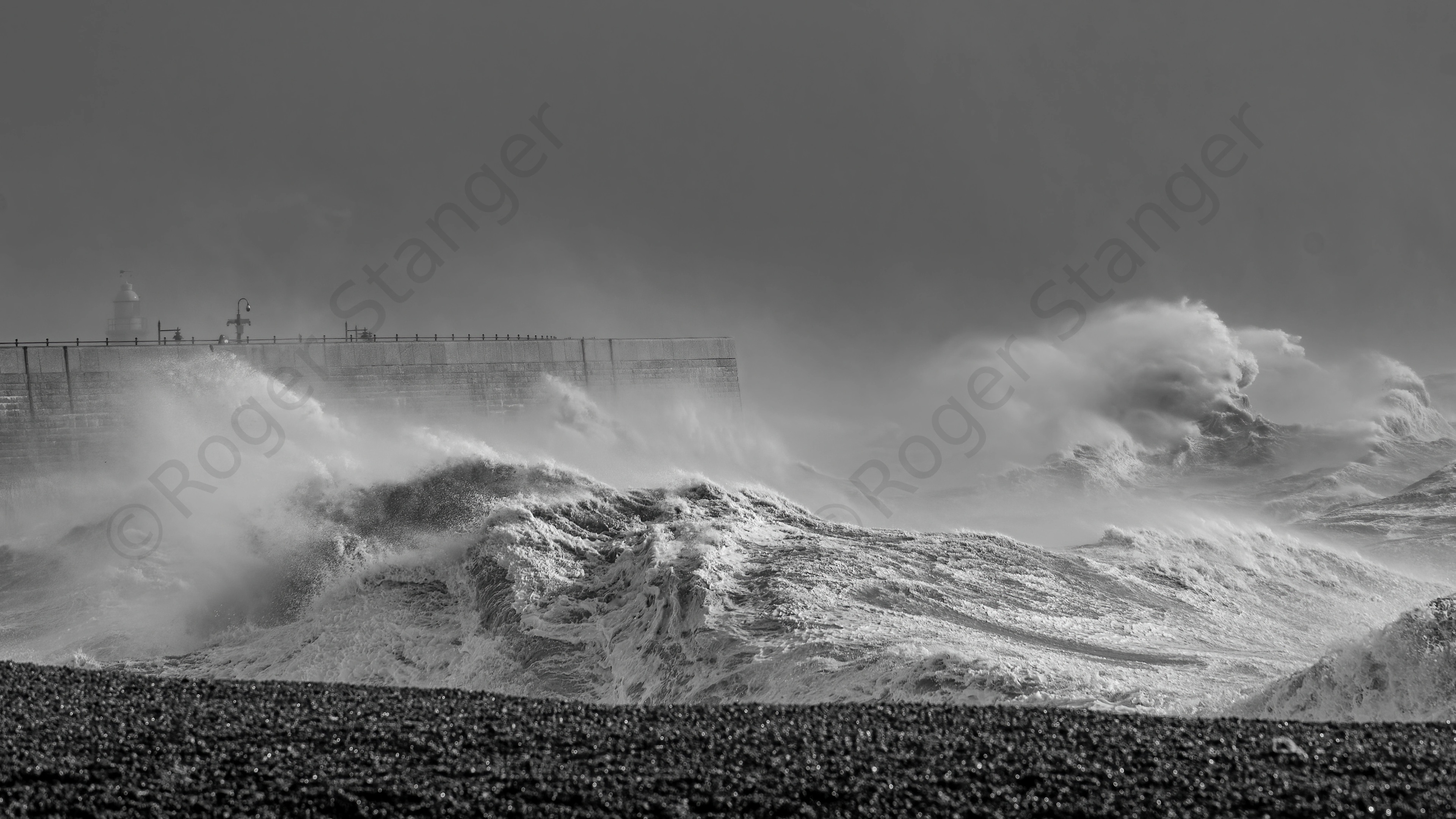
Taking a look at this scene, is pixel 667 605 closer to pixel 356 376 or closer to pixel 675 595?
pixel 675 595

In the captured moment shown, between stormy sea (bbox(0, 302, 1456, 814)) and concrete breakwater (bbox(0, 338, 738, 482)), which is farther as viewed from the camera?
concrete breakwater (bbox(0, 338, 738, 482))

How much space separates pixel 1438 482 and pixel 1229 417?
42.3 ft

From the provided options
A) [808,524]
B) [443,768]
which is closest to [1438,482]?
[808,524]

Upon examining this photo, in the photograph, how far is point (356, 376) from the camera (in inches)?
1062

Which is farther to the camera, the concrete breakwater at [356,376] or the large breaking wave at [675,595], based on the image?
the concrete breakwater at [356,376]

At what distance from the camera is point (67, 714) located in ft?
29.0

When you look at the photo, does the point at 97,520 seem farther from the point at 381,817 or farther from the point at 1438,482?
the point at 1438,482

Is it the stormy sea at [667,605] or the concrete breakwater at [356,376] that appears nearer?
the stormy sea at [667,605]

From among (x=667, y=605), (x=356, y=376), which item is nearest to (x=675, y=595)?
(x=667, y=605)

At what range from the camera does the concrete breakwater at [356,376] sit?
2447 centimetres

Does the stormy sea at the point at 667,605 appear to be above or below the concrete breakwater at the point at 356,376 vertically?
below

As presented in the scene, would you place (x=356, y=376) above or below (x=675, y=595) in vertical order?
above

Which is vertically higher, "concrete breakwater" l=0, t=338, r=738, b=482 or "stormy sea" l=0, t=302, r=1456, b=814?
"concrete breakwater" l=0, t=338, r=738, b=482

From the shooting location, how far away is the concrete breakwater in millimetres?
24469
